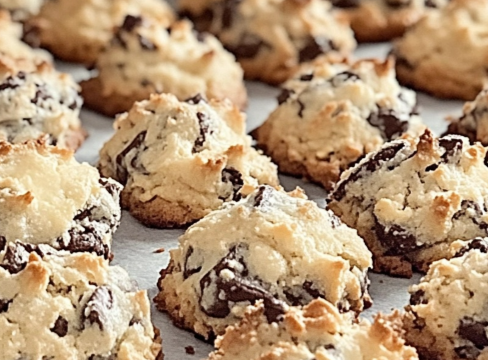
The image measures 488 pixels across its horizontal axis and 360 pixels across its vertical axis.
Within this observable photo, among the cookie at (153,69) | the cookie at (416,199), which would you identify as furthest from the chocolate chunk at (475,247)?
the cookie at (153,69)

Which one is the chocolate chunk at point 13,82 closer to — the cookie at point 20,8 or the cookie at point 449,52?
the cookie at point 20,8

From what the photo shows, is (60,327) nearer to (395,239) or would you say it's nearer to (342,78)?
(395,239)

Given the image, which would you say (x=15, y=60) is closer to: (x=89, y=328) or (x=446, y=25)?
(x=89, y=328)

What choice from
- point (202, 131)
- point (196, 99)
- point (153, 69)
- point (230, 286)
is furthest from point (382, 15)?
point (230, 286)

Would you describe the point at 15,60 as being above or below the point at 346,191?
below

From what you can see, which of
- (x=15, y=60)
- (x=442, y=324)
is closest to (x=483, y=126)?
(x=442, y=324)

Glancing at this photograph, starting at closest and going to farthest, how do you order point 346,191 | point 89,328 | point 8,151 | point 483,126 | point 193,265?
point 89,328, point 193,265, point 8,151, point 346,191, point 483,126

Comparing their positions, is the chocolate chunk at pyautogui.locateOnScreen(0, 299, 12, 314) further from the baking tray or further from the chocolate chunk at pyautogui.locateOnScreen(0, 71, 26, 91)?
the chocolate chunk at pyautogui.locateOnScreen(0, 71, 26, 91)
